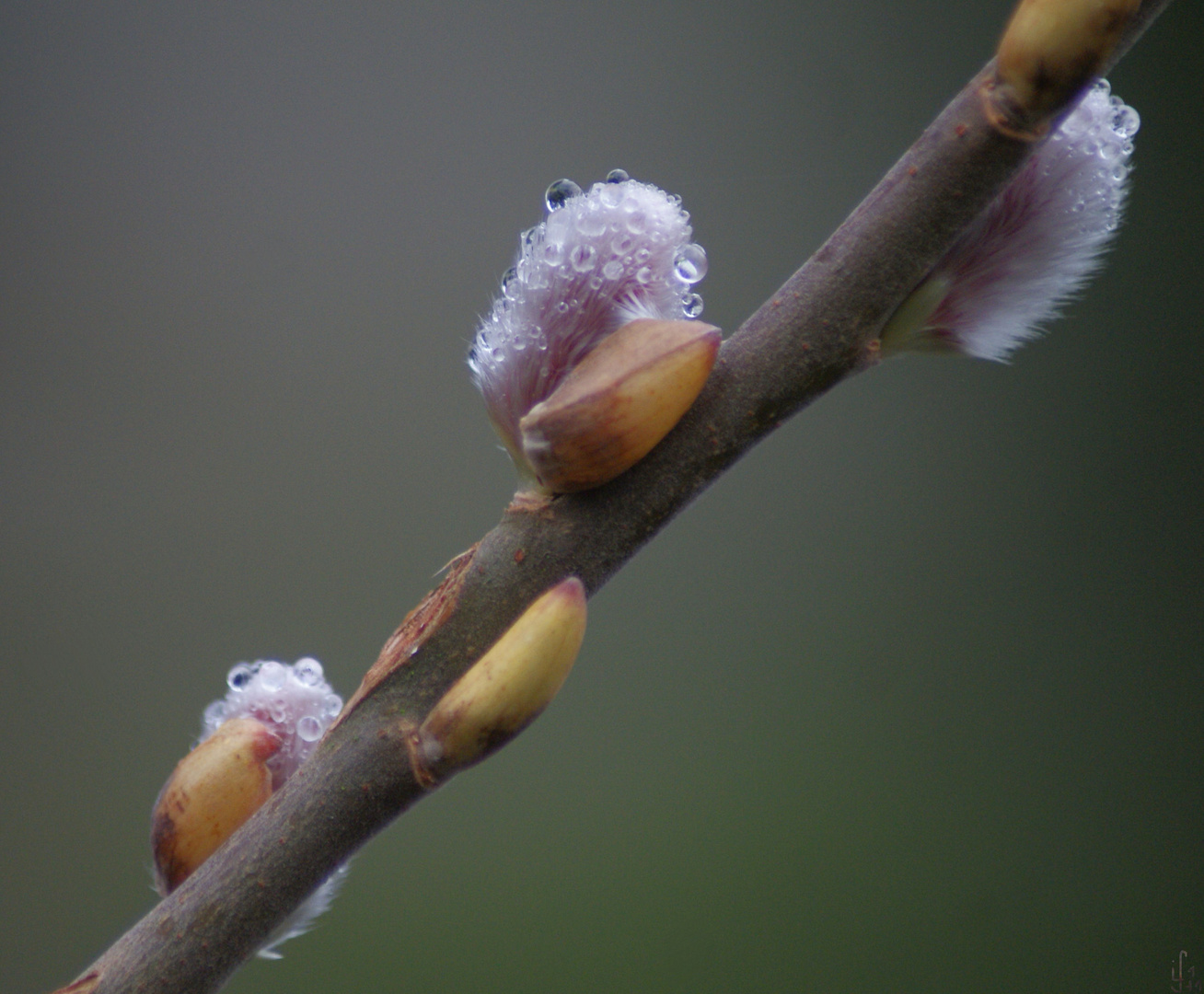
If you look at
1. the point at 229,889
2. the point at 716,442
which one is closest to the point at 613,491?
the point at 716,442

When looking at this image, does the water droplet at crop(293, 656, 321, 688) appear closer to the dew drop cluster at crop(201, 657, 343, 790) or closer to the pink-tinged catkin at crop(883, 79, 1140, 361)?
the dew drop cluster at crop(201, 657, 343, 790)

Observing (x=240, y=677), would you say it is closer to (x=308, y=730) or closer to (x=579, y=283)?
(x=308, y=730)

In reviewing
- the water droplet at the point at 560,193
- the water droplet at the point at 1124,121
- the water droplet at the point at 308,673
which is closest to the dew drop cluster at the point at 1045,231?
the water droplet at the point at 1124,121

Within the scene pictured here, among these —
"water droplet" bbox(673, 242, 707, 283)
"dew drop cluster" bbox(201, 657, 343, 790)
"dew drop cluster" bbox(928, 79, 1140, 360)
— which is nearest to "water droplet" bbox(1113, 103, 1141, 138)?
"dew drop cluster" bbox(928, 79, 1140, 360)

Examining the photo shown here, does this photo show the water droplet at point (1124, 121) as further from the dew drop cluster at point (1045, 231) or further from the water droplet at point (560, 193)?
the water droplet at point (560, 193)

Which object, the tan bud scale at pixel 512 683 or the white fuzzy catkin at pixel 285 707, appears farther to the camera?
the white fuzzy catkin at pixel 285 707

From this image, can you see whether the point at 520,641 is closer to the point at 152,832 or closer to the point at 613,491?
the point at 613,491
